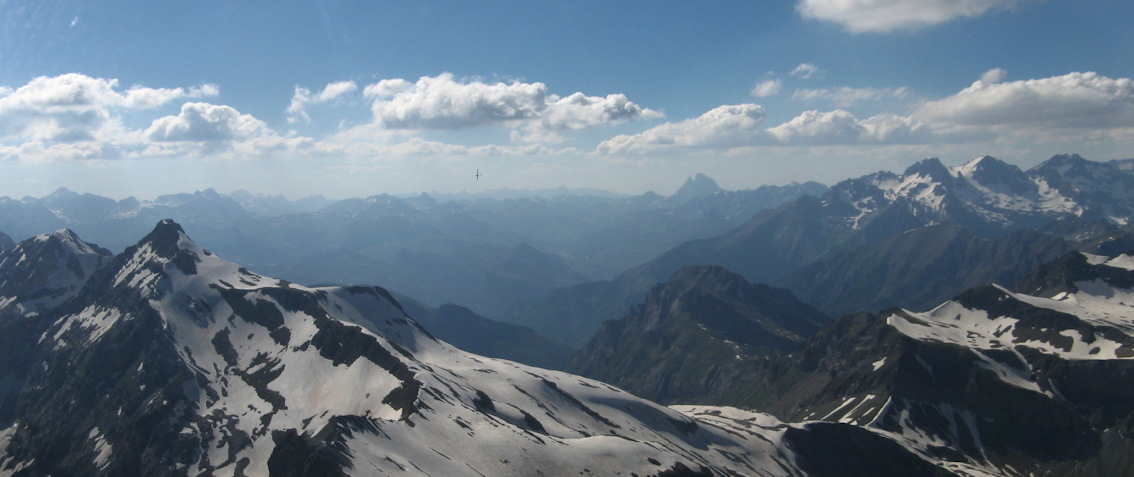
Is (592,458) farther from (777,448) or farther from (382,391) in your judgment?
(777,448)

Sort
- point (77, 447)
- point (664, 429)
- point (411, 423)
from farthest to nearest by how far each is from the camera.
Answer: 1. point (664, 429)
2. point (77, 447)
3. point (411, 423)

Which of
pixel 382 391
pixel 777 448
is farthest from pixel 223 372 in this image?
pixel 777 448

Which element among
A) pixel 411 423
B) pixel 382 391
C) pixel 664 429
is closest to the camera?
pixel 411 423

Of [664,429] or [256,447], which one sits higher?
[256,447]

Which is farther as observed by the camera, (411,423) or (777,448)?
A: (777,448)

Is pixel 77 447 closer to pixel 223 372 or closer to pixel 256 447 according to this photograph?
pixel 223 372

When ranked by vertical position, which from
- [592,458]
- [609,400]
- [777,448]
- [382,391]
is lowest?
[777,448]
